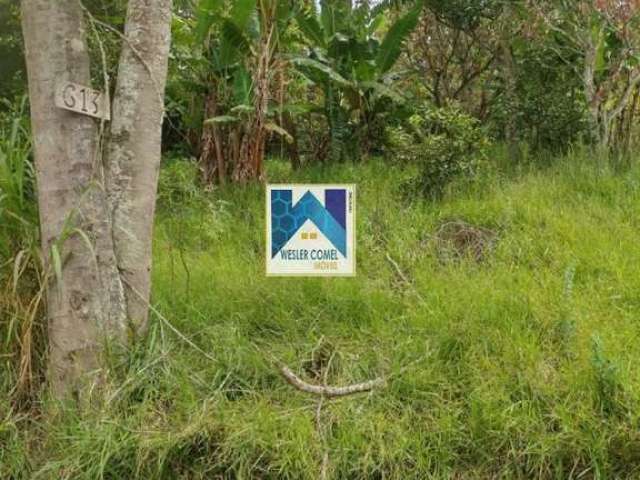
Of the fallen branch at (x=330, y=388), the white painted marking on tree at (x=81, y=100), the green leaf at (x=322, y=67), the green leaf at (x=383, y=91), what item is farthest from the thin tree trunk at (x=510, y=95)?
the white painted marking on tree at (x=81, y=100)

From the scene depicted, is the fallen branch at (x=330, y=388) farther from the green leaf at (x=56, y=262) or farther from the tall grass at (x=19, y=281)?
the tall grass at (x=19, y=281)

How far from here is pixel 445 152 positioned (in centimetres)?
459

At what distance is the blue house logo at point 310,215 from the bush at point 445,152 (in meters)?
1.73

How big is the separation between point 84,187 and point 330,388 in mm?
1361

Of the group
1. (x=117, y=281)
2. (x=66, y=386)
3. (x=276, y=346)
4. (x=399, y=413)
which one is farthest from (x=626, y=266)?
(x=66, y=386)

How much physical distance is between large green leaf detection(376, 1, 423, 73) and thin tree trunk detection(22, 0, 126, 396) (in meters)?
3.72

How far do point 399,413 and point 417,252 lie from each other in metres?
1.37

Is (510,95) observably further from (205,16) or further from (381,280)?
(381,280)

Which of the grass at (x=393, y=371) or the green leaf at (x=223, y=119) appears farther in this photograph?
the green leaf at (x=223, y=119)

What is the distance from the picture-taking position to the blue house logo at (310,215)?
3057mm

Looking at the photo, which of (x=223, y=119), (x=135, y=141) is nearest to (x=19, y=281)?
(x=135, y=141)

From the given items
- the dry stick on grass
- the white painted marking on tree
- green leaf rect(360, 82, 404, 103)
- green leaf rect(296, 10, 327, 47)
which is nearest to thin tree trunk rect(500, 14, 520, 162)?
green leaf rect(360, 82, 404, 103)

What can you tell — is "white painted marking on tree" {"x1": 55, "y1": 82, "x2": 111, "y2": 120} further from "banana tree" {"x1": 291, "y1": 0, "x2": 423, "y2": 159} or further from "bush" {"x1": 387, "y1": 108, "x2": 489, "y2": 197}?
"banana tree" {"x1": 291, "y1": 0, "x2": 423, "y2": 159}

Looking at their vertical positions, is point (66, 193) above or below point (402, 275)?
above
